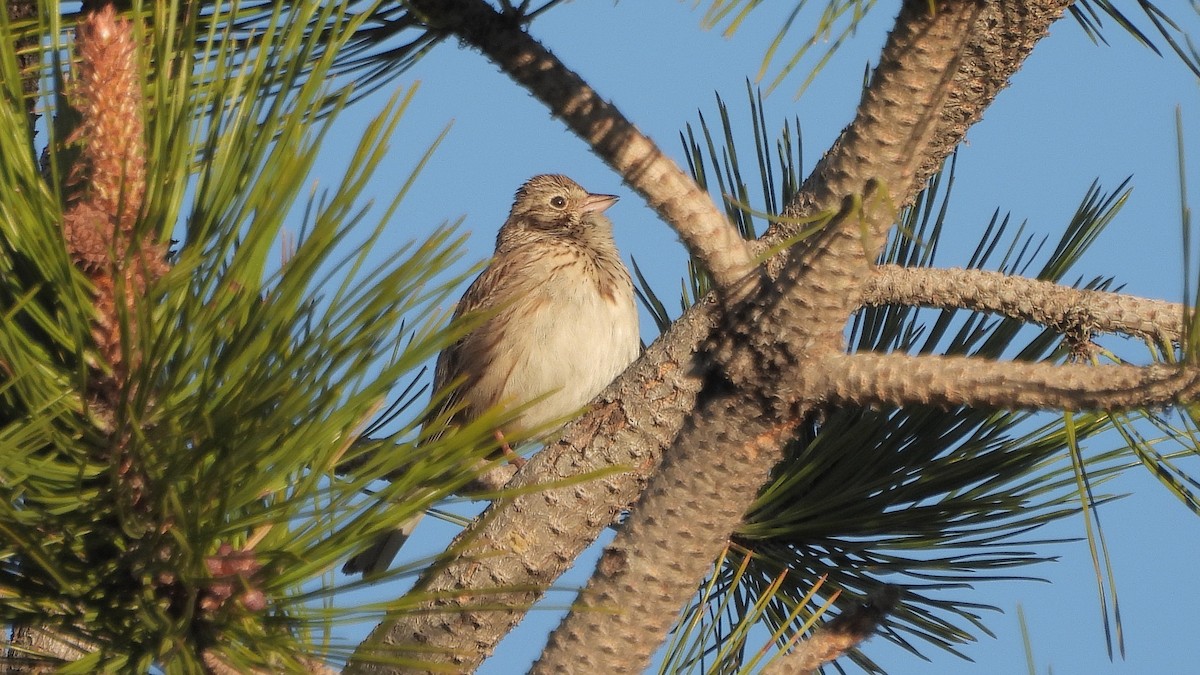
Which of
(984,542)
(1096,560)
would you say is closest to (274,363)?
(1096,560)

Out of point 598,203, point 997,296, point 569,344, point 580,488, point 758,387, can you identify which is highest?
point 598,203

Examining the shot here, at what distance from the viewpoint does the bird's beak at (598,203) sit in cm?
670

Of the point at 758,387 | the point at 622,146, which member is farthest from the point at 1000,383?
the point at 622,146

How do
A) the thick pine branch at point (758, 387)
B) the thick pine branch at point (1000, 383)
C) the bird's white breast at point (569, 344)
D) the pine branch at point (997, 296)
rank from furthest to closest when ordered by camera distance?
the bird's white breast at point (569, 344) → the pine branch at point (997, 296) → the thick pine branch at point (758, 387) → the thick pine branch at point (1000, 383)

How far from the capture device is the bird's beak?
6.70 meters

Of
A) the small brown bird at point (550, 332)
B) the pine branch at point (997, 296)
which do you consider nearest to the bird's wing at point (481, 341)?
the small brown bird at point (550, 332)

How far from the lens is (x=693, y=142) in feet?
11.9

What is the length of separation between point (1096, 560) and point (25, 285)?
183 cm

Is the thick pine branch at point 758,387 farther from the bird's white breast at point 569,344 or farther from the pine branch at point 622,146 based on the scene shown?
the bird's white breast at point 569,344

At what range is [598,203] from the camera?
22.1 feet

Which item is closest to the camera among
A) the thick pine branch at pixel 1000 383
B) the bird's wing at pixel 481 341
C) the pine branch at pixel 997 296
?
the thick pine branch at pixel 1000 383

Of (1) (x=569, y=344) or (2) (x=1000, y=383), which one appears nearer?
(2) (x=1000, y=383)

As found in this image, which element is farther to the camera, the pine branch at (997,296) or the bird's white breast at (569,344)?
the bird's white breast at (569,344)

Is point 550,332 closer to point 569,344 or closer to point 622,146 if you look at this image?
point 569,344
